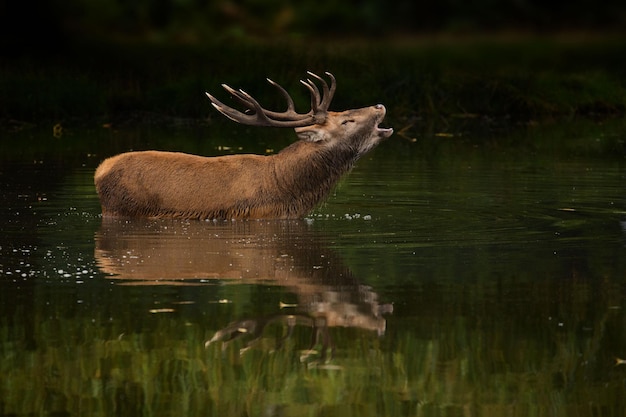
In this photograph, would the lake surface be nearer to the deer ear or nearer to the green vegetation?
the deer ear

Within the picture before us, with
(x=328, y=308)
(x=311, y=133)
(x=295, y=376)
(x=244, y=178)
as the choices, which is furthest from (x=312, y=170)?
(x=295, y=376)

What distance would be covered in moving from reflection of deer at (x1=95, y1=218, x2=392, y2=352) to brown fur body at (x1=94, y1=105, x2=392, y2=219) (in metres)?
0.22

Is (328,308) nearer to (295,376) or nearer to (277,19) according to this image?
(295,376)

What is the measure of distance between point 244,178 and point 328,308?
4790 mm

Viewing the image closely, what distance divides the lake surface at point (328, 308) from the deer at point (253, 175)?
0.26 m

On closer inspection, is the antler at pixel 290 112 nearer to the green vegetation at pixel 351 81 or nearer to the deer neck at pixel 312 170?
the deer neck at pixel 312 170

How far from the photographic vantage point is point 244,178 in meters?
14.1

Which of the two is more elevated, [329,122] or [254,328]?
[329,122]

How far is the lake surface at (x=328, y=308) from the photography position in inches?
294

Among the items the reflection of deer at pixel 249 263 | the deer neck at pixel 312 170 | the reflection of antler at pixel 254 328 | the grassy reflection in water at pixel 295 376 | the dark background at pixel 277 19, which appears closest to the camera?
the grassy reflection in water at pixel 295 376

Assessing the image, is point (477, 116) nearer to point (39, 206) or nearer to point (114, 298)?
point (39, 206)

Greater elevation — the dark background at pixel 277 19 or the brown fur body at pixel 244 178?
the dark background at pixel 277 19

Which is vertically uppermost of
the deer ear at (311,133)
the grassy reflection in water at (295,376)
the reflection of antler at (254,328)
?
the deer ear at (311,133)

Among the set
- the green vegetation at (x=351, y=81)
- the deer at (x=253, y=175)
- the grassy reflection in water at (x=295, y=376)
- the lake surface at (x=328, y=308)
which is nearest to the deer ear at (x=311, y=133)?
the deer at (x=253, y=175)
